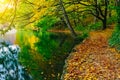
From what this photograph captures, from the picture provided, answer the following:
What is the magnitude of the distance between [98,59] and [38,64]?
4207mm

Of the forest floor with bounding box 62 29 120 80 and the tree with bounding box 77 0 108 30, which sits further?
the tree with bounding box 77 0 108 30

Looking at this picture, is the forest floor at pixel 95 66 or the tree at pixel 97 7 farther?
the tree at pixel 97 7

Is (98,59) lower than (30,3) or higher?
lower

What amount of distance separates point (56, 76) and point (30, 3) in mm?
14906

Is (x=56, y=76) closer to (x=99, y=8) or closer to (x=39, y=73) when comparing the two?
(x=39, y=73)

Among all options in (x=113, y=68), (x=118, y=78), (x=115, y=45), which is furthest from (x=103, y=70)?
(x=115, y=45)

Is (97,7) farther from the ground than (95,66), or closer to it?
farther from the ground

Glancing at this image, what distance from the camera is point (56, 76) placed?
46.4 ft

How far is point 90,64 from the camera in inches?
578

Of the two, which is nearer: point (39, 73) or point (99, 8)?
point (39, 73)

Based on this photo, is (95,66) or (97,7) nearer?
(95,66)

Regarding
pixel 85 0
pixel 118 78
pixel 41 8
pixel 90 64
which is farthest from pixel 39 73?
pixel 85 0

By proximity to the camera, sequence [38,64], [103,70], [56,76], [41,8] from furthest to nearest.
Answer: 1. [41,8]
2. [38,64]
3. [56,76]
4. [103,70]

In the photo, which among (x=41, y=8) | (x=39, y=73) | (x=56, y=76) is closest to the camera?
(x=56, y=76)
